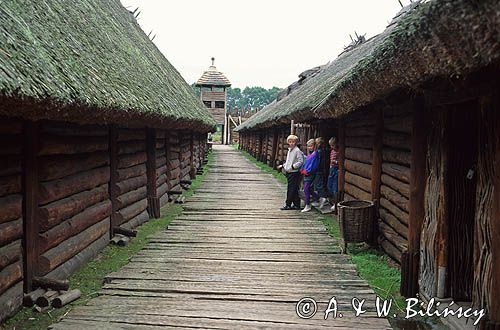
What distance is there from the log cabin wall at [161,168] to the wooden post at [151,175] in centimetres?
64

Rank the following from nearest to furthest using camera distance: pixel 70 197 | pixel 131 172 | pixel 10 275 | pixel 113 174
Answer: pixel 10 275, pixel 70 197, pixel 113 174, pixel 131 172

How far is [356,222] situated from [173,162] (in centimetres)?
684

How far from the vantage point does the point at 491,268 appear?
3.50m

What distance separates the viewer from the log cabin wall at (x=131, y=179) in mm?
7625

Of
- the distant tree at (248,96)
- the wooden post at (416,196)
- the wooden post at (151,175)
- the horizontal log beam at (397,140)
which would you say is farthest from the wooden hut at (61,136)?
the distant tree at (248,96)

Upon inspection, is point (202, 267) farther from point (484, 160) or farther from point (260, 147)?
point (260, 147)

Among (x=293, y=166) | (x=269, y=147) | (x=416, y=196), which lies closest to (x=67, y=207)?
(x=416, y=196)

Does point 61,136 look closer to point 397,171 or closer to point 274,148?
point 397,171

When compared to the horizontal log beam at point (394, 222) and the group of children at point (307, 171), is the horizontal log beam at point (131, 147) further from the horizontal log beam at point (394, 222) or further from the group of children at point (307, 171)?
the horizontal log beam at point (394, 222)

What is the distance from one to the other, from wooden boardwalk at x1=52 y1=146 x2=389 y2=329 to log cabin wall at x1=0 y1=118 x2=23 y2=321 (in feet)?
1.91

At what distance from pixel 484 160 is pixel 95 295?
12.7 feet

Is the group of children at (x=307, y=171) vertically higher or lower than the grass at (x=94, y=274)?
higher

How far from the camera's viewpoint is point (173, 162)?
40.8ft

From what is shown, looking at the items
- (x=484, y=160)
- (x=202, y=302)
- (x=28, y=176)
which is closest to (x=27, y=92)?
(x=28, y=176)
